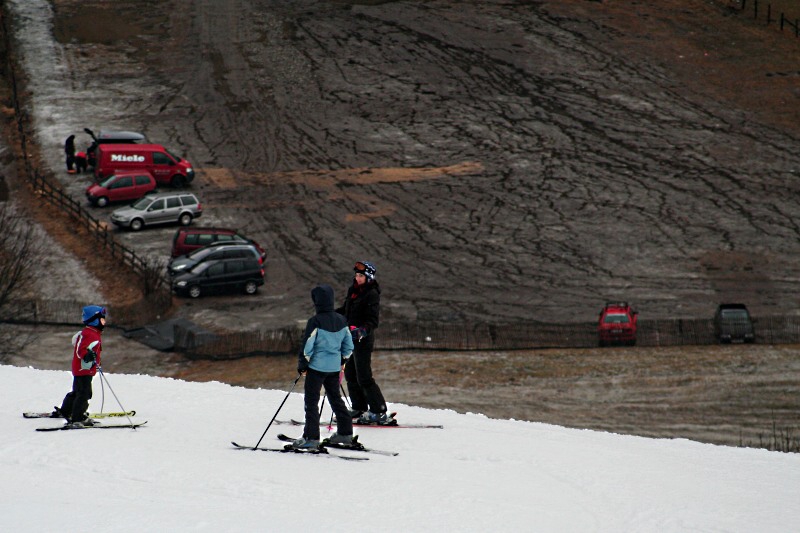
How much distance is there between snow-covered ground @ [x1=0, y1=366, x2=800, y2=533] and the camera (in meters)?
9.34

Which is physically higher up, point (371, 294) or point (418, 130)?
point (371, 294)

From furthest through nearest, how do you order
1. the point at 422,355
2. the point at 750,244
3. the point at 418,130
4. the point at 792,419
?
the point at 418,130
the point at 750,244
the point at 422,355
the point at 792,419

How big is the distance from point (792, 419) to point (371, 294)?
43.6ft

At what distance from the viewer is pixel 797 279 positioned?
125 ft

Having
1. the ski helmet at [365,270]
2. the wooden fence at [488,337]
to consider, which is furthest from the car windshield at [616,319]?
the ski helmet at [365,270]

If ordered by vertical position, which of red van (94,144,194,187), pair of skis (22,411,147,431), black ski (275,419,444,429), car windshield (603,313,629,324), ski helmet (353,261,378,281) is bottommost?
red van (94,144,194,187)

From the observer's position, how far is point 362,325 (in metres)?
13.0

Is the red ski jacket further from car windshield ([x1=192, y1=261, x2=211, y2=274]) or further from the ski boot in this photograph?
car windshield ([x1=192, y1=261, x2=211, y2=274])

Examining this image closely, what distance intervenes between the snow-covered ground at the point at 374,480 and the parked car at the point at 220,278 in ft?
70.2

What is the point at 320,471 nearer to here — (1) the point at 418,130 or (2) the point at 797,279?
(2) the point at 797,279

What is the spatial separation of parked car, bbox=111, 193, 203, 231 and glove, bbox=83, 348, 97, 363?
30.3m

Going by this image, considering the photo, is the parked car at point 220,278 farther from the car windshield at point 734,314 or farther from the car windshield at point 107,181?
the car windshield at point 734,314

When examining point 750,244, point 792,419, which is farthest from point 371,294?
point 750,244

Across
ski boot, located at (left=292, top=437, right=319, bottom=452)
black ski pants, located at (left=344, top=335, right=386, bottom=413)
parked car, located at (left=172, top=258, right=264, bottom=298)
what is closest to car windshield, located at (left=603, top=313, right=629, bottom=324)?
parked car, located at (left=172, top=258, right=264, bottom=298)
